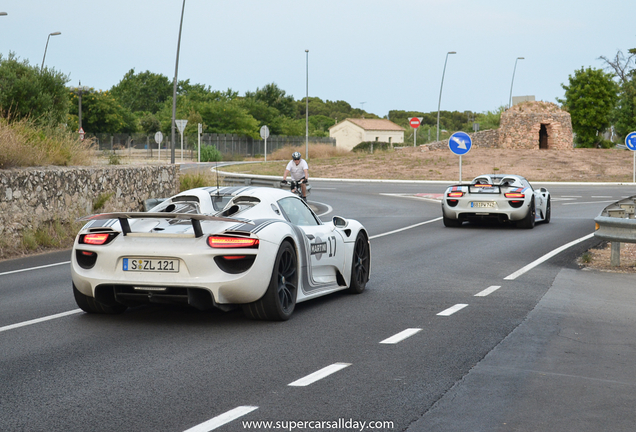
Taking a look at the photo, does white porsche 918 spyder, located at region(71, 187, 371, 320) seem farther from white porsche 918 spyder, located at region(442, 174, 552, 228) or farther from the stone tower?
the stone tower

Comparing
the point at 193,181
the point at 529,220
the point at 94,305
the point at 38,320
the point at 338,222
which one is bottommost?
the point at 529,220

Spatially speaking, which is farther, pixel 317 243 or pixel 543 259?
pixel 543 259

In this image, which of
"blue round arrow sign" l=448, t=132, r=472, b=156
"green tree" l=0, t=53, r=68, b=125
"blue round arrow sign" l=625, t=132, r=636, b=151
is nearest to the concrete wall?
"green tree" l=0, t=53, r=68, b=125

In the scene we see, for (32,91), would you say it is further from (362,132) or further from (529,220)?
→ (362,132)

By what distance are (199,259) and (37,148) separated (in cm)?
1081

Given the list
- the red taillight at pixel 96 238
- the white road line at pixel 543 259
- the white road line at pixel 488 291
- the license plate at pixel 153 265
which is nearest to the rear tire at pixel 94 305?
the red taillight at pixel 96 238

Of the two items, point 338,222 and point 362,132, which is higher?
point 362,132

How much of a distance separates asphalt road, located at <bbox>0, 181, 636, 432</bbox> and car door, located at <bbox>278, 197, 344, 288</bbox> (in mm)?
361

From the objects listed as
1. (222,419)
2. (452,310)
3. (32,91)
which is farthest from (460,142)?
(222,419)

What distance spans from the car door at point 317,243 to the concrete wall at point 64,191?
7593mm

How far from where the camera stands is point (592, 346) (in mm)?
6684

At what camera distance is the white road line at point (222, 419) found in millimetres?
4391

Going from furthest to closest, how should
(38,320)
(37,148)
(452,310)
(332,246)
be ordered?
(37,148) → (332,246) → (452,310) → (38,320)

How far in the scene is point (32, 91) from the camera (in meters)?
25.7
